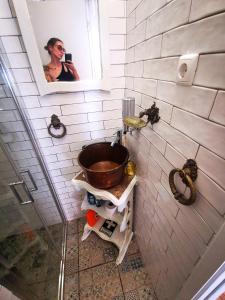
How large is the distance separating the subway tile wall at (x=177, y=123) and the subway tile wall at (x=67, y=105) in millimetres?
86

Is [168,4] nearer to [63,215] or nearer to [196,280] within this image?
[196,280]

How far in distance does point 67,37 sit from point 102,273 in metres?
1.78

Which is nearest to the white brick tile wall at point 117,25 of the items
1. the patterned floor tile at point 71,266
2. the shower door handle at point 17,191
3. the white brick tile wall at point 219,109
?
the white brick tile wall at point 219,109

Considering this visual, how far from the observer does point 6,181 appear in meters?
0.92

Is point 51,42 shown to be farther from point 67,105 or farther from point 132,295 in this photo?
point 132,295

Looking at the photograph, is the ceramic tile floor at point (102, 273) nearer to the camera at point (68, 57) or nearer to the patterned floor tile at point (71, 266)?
the patterned floor tile at point (71, 266)

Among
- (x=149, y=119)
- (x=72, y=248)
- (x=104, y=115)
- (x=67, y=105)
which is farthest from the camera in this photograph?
(x=72, y=248)

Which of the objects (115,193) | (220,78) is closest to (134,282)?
(115,193)

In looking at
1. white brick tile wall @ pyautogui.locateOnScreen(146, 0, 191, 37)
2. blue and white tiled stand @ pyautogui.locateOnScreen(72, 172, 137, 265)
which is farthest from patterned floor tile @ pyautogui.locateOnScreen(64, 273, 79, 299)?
white brick tile wall @ pyautogui.locateOnScreen(146, 0, 191, 37)

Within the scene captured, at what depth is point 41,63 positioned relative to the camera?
92 cm

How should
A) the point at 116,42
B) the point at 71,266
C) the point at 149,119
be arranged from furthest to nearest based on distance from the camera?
the point at 71,266 → the point at 116,42 → the point at 149,119

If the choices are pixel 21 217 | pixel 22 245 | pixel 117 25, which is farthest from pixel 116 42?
pixel 22 245

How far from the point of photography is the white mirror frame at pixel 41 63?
0.81 m

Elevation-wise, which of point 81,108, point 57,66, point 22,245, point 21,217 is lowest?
point 22,245
